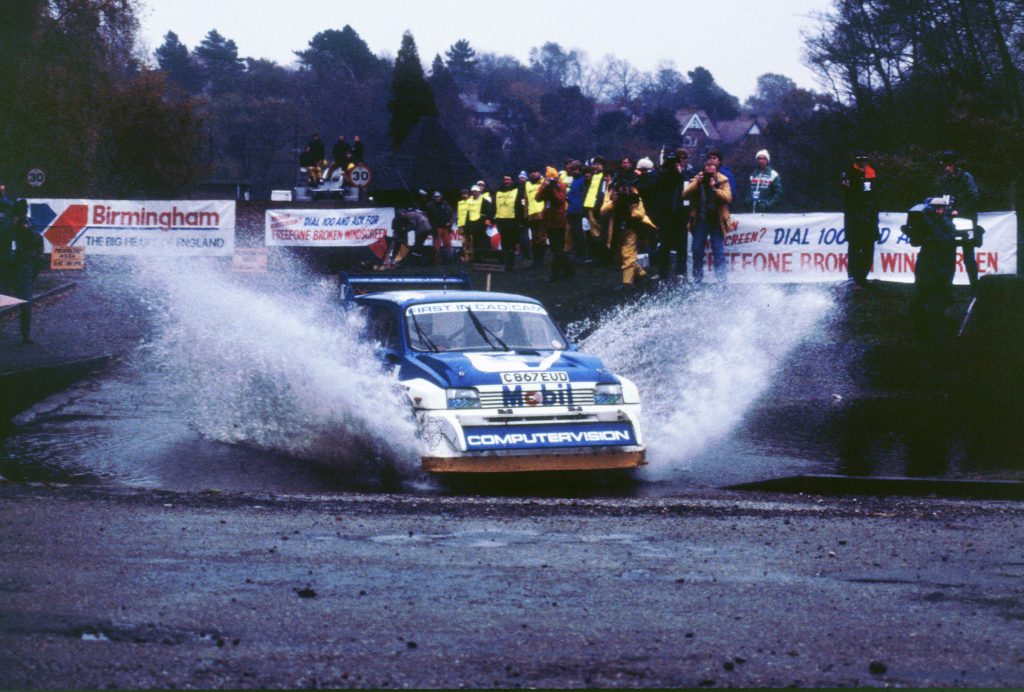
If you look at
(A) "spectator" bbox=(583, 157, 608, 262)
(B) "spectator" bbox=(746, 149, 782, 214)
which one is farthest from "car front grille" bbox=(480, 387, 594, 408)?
(A) "spectator" bbox=(583, 157, 608, 262)

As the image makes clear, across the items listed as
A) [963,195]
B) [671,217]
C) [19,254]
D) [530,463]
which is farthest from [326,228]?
[530,463]

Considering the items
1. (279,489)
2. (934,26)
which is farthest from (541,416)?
(934,26)

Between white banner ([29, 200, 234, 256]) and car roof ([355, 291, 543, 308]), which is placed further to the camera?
white banner ([29, 200, 234, 256])

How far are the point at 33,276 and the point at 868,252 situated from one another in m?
13.4

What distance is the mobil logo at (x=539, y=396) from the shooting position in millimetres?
12500

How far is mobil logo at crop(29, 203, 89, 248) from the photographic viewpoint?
34.6 m

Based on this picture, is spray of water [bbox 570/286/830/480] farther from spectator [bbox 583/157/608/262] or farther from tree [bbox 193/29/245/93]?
tree [bbox 193/29/245/93]

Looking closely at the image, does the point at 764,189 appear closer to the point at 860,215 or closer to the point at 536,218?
the point at 860,215

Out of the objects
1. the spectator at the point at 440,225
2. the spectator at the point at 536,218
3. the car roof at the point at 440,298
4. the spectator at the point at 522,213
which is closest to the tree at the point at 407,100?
the spectator at the point at 440,225

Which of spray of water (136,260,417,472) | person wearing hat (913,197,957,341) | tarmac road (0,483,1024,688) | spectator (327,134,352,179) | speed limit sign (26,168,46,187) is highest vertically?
spectator (327,134,352,179)

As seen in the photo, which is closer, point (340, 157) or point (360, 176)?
point (360, 176)

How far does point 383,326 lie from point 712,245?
908 centimetres

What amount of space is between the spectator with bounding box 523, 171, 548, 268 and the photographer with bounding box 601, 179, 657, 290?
3.24 meters

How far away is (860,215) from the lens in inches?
838
